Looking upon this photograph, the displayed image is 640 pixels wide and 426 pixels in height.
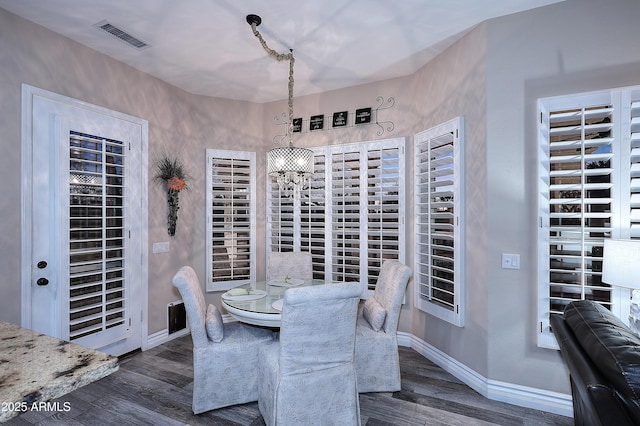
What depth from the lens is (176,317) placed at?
405 cm

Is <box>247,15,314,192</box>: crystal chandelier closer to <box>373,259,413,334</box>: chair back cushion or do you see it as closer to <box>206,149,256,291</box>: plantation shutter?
<box>373,259,413,334</box>: chair back cushion

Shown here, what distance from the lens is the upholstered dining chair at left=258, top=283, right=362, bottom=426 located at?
1.93 meters

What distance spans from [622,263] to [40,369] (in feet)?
9.09

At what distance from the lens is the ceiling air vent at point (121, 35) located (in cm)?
279

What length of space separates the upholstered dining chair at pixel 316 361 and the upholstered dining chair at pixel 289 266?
1700 mm

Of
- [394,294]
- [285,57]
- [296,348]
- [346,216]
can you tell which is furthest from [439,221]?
[285,57]

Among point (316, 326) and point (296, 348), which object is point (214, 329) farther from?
point (316, 326)

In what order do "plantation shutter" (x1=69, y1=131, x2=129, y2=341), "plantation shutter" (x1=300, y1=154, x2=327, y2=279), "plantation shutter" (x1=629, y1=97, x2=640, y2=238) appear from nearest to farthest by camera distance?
1. "plantation shutter" (x1=629, y1=97, x2=640, y2=238)
2. "plantation shutter" (x1=69, y1=131, x2=129, y2=341)
3. "plantation shutter" (x1=300, y1=154, x2=327, y2=279)

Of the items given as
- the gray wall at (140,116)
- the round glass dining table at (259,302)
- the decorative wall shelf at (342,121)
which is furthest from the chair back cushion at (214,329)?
the decorative wall shelf at (342,121)

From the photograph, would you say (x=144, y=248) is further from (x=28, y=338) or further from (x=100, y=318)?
(x=28, y=338)

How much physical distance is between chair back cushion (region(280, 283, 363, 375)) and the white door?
2249mm

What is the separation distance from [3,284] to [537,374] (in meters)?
4.20

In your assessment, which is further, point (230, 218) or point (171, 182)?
point (230, 218)

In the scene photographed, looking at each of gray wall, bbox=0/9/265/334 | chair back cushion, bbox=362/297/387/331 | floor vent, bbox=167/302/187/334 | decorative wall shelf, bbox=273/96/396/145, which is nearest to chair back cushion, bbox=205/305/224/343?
chair back cushion, bbox=362/297/387/331
